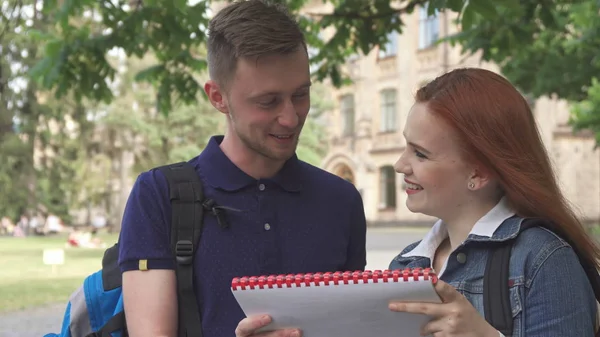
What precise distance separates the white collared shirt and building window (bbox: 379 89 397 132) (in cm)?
3755

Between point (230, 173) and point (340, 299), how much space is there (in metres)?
0.81

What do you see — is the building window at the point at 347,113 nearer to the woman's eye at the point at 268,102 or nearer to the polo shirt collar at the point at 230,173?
the polo shirt collar at the point at 230,173

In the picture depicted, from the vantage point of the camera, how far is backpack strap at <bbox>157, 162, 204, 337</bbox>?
7.57ft

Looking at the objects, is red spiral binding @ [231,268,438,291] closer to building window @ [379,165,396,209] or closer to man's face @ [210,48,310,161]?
man's face @ [210,48,310,161]

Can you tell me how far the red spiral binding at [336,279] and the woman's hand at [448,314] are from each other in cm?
6

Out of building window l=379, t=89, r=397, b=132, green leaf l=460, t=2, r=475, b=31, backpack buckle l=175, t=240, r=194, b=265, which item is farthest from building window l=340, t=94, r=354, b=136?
backpack buckle l=175, t=240, r=194, b=265

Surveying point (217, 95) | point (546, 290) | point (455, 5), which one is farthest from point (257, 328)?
point (455, 5)

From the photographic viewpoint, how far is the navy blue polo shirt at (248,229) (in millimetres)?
2340

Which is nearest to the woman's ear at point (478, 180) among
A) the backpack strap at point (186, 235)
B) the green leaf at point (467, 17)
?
the backpack strap at point (186, 235)

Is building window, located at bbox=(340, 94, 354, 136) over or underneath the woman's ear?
over

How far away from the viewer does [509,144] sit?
2127 millimetres

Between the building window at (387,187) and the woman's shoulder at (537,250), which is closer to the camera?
the woman's shoulder at (537,250)

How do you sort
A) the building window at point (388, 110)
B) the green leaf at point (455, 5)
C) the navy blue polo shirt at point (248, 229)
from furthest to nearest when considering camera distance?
the building window at point (388, 110) → the green leaf at point (455, 5) → the navy blue polo shirt at point (248, 229)

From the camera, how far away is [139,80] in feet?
25.0
